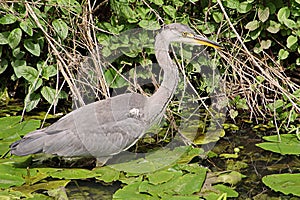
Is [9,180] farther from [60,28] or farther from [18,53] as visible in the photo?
[18,53]

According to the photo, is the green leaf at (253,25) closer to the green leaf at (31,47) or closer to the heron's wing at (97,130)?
the heron's wing at (97,130)

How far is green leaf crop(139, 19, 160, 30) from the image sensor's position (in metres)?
3.87

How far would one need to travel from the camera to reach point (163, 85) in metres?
3.55

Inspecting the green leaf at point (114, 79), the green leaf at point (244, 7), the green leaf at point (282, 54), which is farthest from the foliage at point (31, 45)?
the green leaf at point (282, 54)

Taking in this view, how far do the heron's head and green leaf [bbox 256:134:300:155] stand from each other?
76 centimetres

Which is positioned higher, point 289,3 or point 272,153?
point 289,3

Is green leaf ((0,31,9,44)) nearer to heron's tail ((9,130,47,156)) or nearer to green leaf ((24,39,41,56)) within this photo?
green leaf ((24,39,41,56))

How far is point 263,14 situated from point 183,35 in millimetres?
913

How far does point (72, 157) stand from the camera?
3.45 m

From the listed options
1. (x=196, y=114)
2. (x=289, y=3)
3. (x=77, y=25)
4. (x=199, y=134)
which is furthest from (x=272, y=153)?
(x=77, y=25)

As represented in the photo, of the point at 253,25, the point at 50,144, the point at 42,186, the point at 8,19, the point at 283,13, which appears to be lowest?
the point at 42,186

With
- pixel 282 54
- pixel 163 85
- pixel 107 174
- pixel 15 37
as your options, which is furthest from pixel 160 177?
pixel 282 54

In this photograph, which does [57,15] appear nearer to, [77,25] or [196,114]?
[77,25]

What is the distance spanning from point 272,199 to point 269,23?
1655mm
